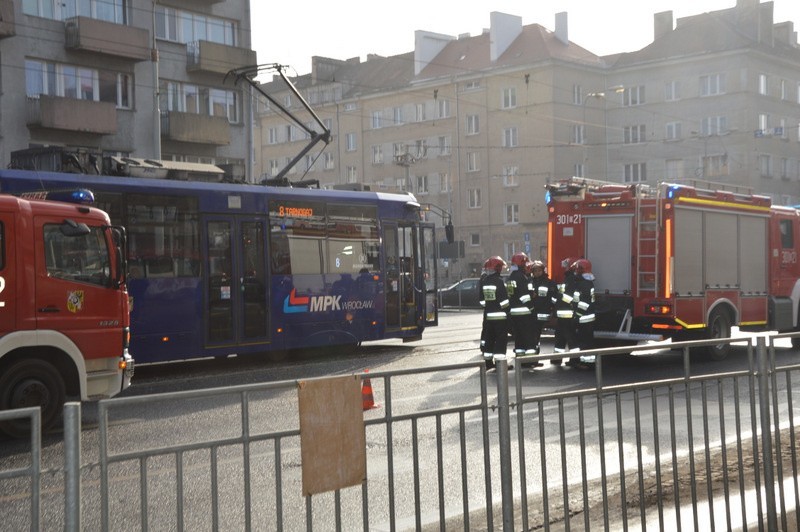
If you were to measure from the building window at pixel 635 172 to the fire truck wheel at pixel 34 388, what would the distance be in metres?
60.0

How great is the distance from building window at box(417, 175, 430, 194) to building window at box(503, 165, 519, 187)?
7.10 metres

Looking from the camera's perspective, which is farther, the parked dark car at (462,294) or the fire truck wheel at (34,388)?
the parked dark car at (462,294)

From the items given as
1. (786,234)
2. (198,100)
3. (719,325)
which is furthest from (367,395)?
(198,100)

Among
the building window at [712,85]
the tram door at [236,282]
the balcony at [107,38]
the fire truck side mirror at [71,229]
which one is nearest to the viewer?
the fire truck side mirror at [71,229]

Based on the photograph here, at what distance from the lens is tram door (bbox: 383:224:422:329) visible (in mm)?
19750

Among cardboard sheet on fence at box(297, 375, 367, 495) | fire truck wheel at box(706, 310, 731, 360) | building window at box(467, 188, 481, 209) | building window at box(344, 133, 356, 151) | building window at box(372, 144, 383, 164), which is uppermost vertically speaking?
building window at box(344, 133, 356, 151)

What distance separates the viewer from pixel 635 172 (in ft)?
224

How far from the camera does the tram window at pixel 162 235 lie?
15430 millimetres

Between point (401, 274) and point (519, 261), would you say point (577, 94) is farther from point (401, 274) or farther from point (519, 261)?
point (519, 261)

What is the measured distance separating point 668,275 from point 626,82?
5435 cm

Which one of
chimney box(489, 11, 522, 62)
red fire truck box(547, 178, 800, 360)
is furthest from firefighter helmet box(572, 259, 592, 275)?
chimney box(489, 11, 522, 62)

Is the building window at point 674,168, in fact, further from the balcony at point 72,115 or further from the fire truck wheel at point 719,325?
the fire truck wheel at point 719,325

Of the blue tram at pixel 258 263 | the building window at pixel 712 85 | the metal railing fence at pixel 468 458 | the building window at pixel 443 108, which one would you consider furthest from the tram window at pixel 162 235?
the building window at pixel 443 108

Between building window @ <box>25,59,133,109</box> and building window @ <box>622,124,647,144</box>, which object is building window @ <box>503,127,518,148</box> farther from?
building window @ <box>25,59,133,109</box>
